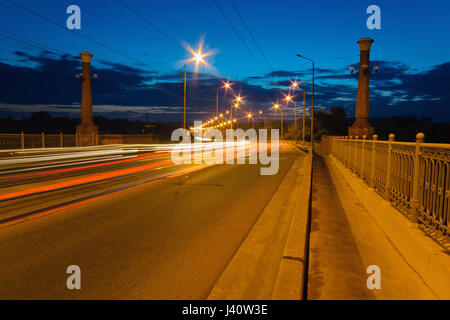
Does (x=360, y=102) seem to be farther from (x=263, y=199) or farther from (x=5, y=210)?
(x=5, y=210)

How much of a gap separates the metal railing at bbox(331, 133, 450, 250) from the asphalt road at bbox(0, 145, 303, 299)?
2.68m

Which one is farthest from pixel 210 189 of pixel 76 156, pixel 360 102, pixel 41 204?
pixel 360 102

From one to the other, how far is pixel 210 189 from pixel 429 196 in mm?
6762

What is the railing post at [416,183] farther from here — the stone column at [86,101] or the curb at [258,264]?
the stone column at [86,101]

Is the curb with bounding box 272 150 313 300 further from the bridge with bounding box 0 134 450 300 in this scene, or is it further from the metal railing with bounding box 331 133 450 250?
the metal railing with bounding box 331 133 450 250

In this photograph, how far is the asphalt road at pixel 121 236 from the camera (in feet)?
12.3

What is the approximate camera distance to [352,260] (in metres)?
4.55

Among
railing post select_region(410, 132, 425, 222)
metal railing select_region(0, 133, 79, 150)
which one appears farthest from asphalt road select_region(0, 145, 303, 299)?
metal railing select_region(0, 133, 79, 150)

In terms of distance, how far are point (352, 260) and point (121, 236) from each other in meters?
3.58

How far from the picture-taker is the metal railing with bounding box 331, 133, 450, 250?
3.94 m

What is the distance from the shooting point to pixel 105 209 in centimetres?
741

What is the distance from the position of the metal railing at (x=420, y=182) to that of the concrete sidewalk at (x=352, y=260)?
1.88 ft

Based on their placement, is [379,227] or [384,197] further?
[384,197]

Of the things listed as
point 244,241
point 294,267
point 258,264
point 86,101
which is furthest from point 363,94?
point 86,101
